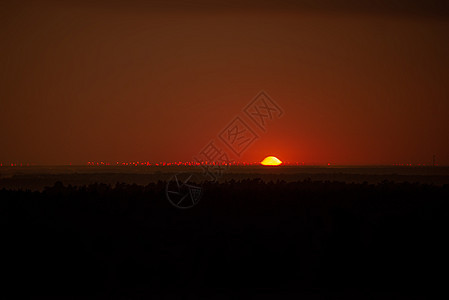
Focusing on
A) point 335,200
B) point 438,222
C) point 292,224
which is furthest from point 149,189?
point 438,222

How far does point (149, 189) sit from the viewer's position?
2353 centimetres

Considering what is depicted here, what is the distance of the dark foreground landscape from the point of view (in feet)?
30.3

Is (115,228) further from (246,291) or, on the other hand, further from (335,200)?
(335,200)

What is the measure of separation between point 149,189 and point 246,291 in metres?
14.9

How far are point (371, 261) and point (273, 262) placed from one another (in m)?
2.10

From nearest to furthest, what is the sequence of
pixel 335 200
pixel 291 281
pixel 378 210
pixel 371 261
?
1. pixel 291 281
2. pixel 371 261
3. pixel 378 210
4. pixel 335 200

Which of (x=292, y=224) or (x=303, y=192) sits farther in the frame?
(x=303, y=192)

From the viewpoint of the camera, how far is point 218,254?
408 inches

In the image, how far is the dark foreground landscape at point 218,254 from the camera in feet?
30.3

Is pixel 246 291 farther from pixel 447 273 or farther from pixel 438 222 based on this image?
pixel 438 222

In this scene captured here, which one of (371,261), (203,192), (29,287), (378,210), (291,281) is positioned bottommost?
(29,287)

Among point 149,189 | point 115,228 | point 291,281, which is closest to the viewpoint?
point 291,281

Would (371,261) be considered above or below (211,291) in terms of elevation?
above

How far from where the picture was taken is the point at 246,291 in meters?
9.17
